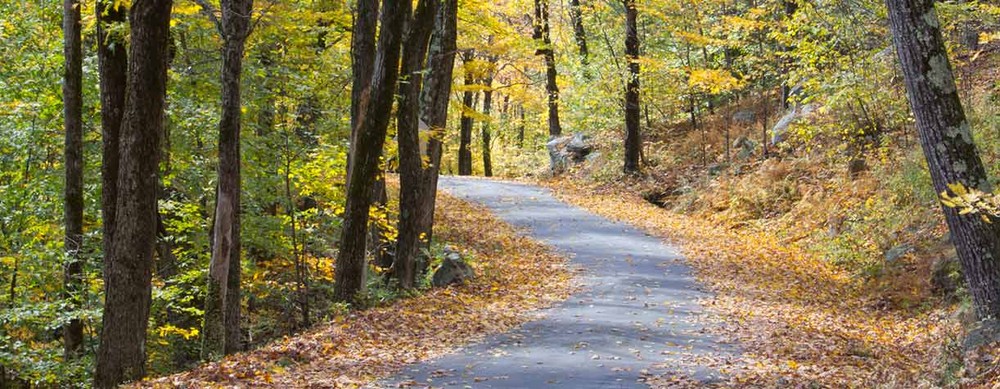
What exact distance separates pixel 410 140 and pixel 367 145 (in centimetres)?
154

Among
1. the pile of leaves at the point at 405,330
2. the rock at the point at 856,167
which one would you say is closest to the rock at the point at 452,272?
the pile of leaves at the point at 405,330

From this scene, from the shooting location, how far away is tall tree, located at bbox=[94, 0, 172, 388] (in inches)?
352

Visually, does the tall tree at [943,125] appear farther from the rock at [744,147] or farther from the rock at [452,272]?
the rock at [744,147]

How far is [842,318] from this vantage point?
11.9 m

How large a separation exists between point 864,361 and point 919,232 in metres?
6.24

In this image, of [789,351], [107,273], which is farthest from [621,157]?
[107,273]

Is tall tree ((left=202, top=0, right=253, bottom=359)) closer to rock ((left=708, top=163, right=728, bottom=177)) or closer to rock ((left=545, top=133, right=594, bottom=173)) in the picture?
rock ((left=708, top=163, right=728, bottom=177))

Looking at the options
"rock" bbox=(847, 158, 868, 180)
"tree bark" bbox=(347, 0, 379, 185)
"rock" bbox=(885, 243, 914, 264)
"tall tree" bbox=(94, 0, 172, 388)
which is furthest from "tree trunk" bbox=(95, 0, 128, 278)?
"rock" bbox=(847, 158, 868, 180)

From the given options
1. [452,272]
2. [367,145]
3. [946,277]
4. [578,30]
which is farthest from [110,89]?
[578,30]

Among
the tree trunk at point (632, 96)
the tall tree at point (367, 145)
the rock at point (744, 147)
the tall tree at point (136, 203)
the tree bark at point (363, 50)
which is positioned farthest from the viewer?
the tree trunk at point (632, 96)

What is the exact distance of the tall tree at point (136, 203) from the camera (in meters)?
8.95

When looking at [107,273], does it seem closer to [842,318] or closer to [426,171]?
[426,171]

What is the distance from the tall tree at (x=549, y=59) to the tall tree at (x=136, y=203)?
1966cm

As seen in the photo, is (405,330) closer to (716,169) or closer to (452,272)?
(452,272)
